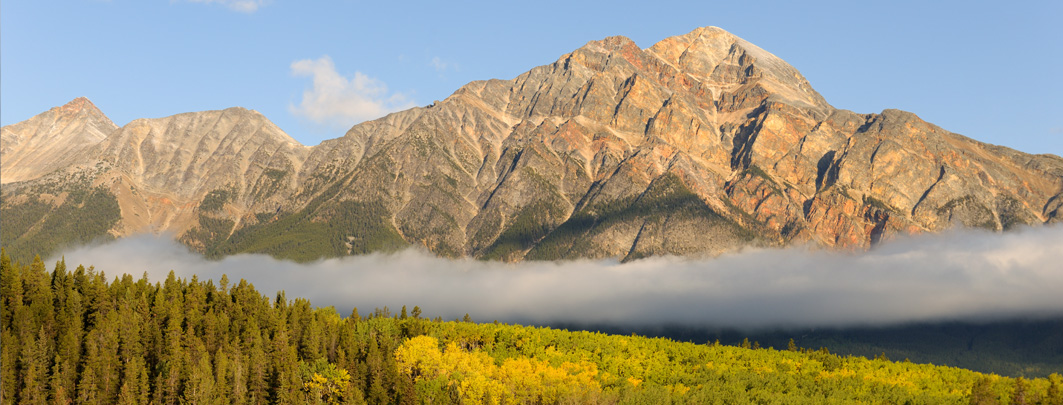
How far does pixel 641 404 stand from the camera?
187750 mm

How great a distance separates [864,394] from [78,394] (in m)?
159

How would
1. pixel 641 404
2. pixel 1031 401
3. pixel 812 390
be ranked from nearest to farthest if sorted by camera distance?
pixel 1031 401
pixel 641 404
pixel 812 390

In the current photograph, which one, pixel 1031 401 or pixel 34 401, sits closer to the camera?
pixel 1031 401

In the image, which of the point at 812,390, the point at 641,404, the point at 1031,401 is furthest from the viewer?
the point at 812,390

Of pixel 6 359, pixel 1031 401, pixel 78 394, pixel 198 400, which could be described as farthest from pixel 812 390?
pixel 6 359

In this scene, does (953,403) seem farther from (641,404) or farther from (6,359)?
(6,359)

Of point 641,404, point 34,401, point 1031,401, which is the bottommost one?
point 34,401

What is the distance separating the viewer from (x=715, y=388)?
197 metres

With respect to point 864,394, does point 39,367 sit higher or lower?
lower

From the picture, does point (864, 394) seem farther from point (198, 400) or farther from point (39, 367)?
point (39, 367)

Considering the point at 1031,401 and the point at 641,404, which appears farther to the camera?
the point at 641,404

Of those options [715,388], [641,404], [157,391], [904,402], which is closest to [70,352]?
[157,391]

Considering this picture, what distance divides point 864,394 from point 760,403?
24240 mm

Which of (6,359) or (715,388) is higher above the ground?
(715,388)
